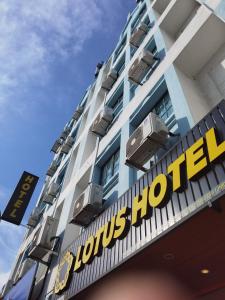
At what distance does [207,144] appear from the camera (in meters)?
4.21

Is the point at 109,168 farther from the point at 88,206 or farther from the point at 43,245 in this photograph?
the point at 43,245

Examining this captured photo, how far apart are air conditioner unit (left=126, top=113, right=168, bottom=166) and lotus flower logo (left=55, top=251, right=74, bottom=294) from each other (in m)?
3.18

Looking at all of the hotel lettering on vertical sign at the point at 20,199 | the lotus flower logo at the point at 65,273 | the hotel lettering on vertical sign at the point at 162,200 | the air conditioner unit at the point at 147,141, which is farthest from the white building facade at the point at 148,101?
the hotel lettering on vertical sign at the point at 20,199

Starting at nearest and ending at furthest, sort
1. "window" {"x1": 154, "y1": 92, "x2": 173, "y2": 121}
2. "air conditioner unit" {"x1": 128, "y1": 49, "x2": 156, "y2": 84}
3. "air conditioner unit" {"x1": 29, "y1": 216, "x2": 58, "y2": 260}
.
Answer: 1. "window" {"x1": 154, "y1": 92, "x2": 173, "y2": 121}
2. "air conditioner unit" {"x1": 29, "y1": 216, "x2": 58, "y2": 260}
3. "air conditioner unit" {"x1": 128, "y1": 49, "x2": 156, "y2": 84}

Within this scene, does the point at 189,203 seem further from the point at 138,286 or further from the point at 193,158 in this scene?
the point at 138,286

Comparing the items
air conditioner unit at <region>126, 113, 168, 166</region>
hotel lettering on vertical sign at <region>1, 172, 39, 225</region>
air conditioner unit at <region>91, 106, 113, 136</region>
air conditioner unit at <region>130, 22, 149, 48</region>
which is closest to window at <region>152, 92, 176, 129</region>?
air conditioner unit at <region>126, 113, 168, 166</region>

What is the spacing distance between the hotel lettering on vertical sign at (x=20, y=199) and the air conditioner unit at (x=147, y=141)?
10.5 metres

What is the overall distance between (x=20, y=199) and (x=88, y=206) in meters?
9.17

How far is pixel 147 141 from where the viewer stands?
655cm

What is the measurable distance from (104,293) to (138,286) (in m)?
0.93

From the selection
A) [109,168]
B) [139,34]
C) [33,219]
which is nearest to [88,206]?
[109,168]

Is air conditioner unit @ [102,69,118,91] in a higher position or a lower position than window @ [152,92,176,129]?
higher

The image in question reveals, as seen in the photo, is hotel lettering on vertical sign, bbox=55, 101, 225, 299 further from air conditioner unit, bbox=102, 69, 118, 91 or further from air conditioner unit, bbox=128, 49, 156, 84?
air conditioner unit, bbox=102, 69, 118, 91

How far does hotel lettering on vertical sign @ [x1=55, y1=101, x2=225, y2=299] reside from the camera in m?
3.99
